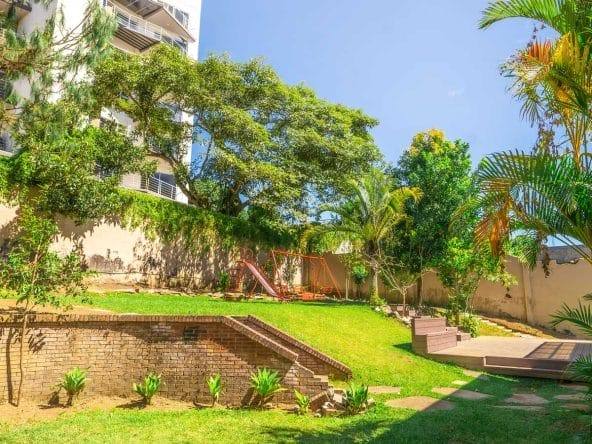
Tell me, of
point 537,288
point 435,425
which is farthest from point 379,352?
point 537,288

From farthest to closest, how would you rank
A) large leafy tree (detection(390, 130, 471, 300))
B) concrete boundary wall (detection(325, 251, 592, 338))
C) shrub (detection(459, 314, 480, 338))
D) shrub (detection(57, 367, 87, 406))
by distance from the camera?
large leafy tree (detection(390, 130, 471, 300)) < concrete boundary wall (detection(325, 251, 592, 338)) < shrub (detection(459, 314, 480, 338)) < shrub (detection(57, 367, 87, 406))

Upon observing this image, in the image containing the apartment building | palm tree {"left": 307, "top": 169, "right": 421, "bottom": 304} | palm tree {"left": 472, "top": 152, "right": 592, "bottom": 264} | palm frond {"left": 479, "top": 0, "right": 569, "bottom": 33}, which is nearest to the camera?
palm tree {"left": 472, "top": 152, "right": 592, "bottom": 264}

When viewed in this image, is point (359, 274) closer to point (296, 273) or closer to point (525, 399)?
point (296, 273)

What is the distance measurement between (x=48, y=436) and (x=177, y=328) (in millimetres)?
2660

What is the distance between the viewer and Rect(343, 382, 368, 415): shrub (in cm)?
666

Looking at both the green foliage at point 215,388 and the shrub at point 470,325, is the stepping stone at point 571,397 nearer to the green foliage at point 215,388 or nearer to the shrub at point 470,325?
the green foliage at point 215,388

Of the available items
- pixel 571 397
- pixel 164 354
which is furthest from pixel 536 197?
pixel 164 354

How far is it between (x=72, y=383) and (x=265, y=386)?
3.12 metres

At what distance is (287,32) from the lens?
1591 cm

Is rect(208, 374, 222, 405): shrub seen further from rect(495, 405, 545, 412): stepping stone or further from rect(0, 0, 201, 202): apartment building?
rect(0, 0, 201, 202): apartment building

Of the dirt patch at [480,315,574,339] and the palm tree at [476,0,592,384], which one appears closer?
the palm tree at [476,0,592,384]

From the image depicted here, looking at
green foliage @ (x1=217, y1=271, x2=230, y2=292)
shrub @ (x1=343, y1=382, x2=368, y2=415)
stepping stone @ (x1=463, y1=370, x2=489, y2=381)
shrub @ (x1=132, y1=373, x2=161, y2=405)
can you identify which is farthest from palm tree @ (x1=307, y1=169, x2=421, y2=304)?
shrub @ (x1=132, y1=373, x2=161, y2=405)

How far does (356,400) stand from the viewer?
666cm

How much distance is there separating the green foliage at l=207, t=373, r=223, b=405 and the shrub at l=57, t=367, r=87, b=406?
81.0 inches
